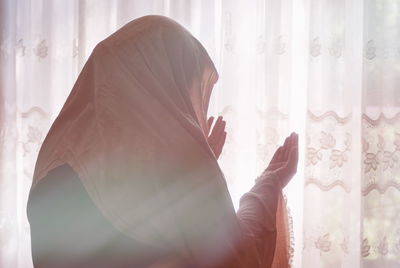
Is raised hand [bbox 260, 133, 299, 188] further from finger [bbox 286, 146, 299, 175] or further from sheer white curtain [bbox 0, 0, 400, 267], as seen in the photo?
sheer white curtain [bbox 0, 0, 400, 267]

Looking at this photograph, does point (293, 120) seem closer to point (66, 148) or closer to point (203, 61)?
point (203, 61)

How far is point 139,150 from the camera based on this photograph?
778mm

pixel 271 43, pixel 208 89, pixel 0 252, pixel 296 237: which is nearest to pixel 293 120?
pixel 271 43

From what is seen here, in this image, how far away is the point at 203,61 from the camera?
3.27ft

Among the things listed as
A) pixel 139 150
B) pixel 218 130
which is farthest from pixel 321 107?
pixel 139 150

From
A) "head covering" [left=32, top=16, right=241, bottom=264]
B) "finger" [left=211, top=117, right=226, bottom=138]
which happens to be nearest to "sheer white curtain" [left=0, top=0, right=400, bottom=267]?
"finger" [left=211, top=117, right=226, bottom=138]

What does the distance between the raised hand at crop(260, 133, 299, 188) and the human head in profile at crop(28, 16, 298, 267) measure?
201 millimetres

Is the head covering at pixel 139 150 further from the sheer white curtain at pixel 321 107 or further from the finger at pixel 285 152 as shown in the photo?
the sheer white curtain at pixel 321 107

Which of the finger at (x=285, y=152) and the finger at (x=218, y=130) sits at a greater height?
the finger at (x=218, y=130)

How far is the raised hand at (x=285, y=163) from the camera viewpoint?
3.35 feet

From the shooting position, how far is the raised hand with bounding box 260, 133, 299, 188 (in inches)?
40.2

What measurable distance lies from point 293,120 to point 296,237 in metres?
0.44

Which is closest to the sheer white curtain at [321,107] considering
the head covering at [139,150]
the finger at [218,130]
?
the finger at [218,130]

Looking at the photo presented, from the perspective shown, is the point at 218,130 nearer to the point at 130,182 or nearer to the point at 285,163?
the point at 285,163
